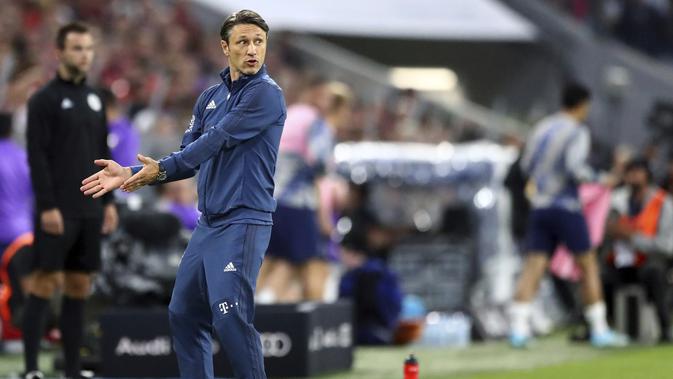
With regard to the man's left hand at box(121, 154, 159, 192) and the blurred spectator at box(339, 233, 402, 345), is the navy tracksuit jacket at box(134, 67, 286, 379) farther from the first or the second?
the blurred spectator at box(339, 233, 402, 345)

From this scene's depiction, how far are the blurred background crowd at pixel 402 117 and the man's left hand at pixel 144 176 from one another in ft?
17.5

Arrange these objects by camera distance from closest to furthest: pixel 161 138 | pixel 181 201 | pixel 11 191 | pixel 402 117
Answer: pixel 11 191 → pixel 181 201 → pixel 161 138 → pixel 402 117

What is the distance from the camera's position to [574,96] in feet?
47.1

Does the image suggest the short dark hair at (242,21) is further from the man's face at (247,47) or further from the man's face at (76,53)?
the man's face at (76,53)

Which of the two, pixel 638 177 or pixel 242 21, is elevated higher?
pixel 242 21

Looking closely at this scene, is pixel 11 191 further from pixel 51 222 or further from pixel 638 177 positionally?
pixel 638 177

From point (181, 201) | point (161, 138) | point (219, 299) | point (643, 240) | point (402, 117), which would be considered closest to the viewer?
point (219, 299)

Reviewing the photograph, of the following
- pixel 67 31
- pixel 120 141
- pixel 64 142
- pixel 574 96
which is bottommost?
pixel 64 142

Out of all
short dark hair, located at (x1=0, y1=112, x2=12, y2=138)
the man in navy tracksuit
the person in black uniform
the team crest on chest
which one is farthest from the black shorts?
short dark hair, located at (x1=0, y1=112, x2=12, y2=138)

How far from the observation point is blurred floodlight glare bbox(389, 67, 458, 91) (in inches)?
1222

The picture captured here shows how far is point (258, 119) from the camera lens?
7637mm

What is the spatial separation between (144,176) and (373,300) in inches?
294

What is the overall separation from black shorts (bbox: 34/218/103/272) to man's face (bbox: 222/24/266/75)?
109 inches

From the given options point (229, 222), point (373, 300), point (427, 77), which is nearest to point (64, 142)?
point (229, 222)
